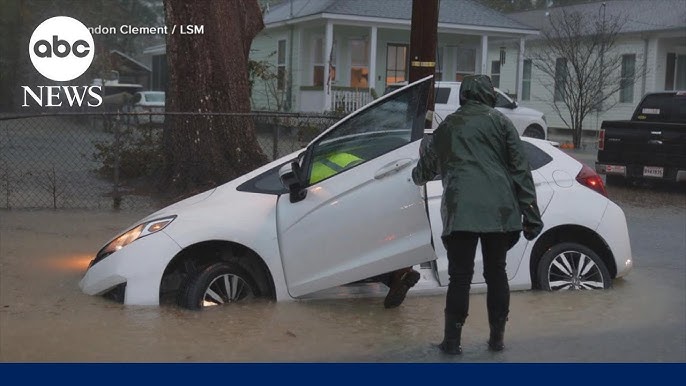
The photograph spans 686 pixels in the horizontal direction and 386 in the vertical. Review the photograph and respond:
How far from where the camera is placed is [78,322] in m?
5.91

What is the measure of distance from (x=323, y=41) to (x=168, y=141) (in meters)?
14.9

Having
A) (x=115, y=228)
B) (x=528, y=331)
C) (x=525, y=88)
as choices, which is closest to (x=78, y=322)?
(x=528, y=331)

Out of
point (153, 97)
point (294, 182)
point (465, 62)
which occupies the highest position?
point (465, 62)

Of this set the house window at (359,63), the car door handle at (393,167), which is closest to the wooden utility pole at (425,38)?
the car door handle at (393,167)

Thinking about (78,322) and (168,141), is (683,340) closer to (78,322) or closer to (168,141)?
(78,322)

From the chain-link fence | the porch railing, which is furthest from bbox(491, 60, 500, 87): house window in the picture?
the chain-link fence

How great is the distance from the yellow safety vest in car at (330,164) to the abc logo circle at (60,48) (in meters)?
8.74

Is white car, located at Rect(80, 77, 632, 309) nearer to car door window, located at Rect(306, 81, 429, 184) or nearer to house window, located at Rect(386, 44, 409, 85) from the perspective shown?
car door window, located at Rect(306, 81, 429, 184)

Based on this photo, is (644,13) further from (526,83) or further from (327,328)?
(327,328)

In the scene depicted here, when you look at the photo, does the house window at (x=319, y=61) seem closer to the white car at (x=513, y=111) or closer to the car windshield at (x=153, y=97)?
the white car at (x=513, y=111)

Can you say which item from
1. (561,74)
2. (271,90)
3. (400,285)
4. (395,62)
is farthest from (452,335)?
(561,74)

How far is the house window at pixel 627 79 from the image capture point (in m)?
27.8

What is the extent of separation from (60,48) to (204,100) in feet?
11.1

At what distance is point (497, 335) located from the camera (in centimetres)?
539
